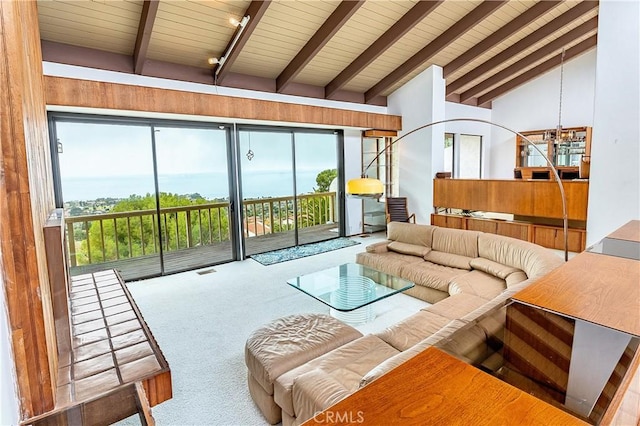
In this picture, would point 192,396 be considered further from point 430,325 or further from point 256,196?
point 256,196

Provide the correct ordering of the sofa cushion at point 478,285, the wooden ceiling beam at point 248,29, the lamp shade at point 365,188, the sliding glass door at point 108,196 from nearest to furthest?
the sofa cushion at point 478,285 < the lamp shade at point 365,188 < the wooden ceiling beam at point 248,29 < the sliding glass door at point 108,196

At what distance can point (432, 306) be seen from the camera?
2775 mm

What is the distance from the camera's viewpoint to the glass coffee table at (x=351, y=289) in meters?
2.94

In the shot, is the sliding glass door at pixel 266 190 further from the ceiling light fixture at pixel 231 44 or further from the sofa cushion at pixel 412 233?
the sofa cushion at pixel 412 233

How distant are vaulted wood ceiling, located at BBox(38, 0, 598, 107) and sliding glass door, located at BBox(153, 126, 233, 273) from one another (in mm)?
904

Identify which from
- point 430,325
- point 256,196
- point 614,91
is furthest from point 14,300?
point 614,91

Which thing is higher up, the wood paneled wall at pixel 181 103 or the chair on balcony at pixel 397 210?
the wood paneled wall at pixel 181 103

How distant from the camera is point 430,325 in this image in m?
2.43

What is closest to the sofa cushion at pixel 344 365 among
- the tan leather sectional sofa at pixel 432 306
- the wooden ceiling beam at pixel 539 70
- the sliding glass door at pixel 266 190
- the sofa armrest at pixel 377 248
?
the tan leather sectional sofa at pixel 432 306

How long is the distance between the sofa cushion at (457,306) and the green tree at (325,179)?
4164mm

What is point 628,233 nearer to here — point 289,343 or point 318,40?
point 289,343

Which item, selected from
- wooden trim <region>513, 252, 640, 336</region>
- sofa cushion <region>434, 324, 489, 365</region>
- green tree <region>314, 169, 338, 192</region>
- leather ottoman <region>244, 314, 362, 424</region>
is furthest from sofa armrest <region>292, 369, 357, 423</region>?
green tree <region>314, 169, 338, 192</region>

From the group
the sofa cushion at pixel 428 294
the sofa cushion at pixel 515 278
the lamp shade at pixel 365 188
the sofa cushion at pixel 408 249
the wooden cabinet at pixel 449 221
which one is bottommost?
the sofa cushion at pixel 428 294
